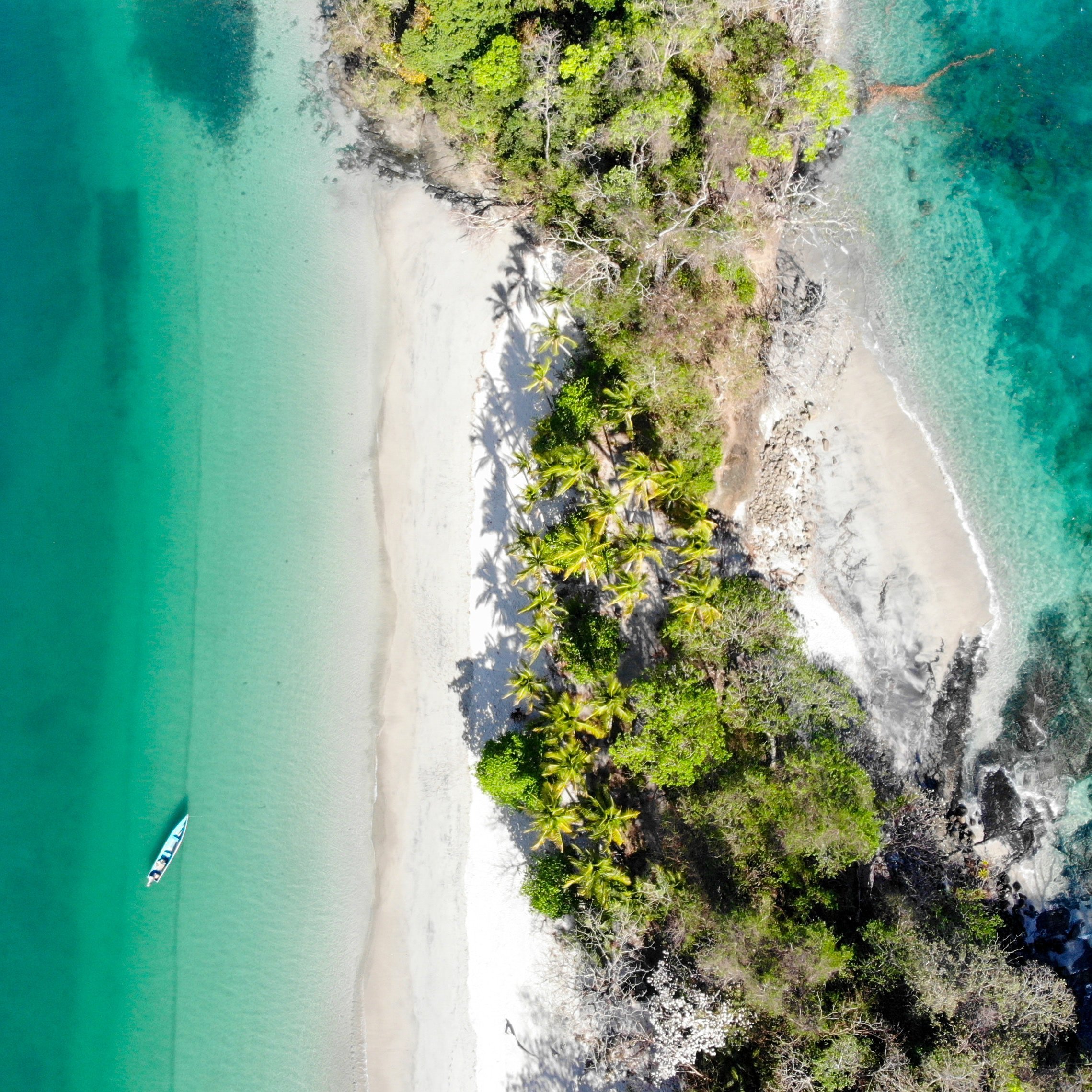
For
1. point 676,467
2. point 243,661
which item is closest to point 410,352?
point 676,467

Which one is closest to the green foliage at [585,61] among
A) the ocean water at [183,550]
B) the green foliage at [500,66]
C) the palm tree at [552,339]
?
the green foliage at [500,66]

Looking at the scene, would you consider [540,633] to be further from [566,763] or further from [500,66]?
[500,66]

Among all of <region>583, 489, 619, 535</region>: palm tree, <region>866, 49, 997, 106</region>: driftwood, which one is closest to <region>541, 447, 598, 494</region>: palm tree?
<region>583, 489, 619, 535</region>: palm tree

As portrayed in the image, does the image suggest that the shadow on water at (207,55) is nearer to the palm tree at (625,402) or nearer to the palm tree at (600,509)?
the palm tree at (625,402)

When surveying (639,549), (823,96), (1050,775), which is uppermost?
(823,96)

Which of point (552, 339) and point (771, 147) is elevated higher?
point (771, 147)

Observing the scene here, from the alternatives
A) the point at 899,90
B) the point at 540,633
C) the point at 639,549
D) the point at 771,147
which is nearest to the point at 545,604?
the point at 540,633

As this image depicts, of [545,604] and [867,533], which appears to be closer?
[545,604]

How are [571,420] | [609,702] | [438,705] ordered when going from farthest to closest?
1. [438,705]
2. [571,420]
3. [609,702]
